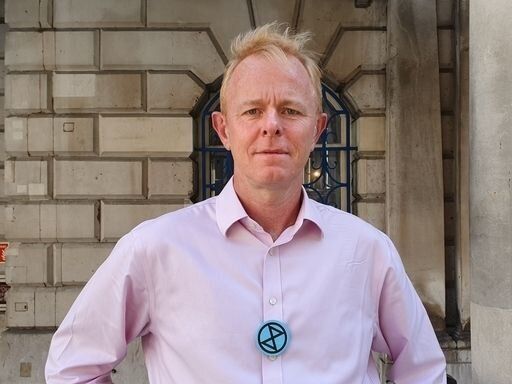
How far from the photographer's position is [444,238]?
6723 millimetres

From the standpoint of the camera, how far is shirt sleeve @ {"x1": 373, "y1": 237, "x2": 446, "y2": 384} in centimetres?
165

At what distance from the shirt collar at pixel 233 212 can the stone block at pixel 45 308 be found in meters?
5.57

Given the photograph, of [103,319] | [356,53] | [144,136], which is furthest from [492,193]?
[144,136]

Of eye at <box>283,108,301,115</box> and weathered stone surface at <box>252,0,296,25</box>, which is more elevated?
weathered stone surface at <box>252,0,296,25</box>

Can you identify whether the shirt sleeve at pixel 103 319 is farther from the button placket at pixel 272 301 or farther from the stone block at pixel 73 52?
the stone block at pixel 73 52

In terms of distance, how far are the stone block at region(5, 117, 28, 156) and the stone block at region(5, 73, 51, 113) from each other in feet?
0.43

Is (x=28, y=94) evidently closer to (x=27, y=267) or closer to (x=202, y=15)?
(x=27, y=267)

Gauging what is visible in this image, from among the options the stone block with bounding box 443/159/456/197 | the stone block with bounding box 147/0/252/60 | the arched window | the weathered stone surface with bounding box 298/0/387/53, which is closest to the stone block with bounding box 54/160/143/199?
the arched window

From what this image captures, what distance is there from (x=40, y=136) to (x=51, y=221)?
1.09 meters

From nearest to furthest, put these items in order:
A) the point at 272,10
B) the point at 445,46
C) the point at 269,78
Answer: the point at 269,78, the point at 272,10, the point at 445,46

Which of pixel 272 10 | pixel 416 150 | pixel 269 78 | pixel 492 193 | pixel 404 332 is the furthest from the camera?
pixel 272 10

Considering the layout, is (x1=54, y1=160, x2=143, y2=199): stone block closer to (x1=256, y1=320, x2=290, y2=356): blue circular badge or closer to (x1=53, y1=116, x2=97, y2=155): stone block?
(x1=53, y1=116, x2=97, y2=155): stone block

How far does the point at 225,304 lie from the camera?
146 cm

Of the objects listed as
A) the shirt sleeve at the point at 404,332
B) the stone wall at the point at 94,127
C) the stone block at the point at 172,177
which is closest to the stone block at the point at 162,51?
the stone wall at the point at 94,127
